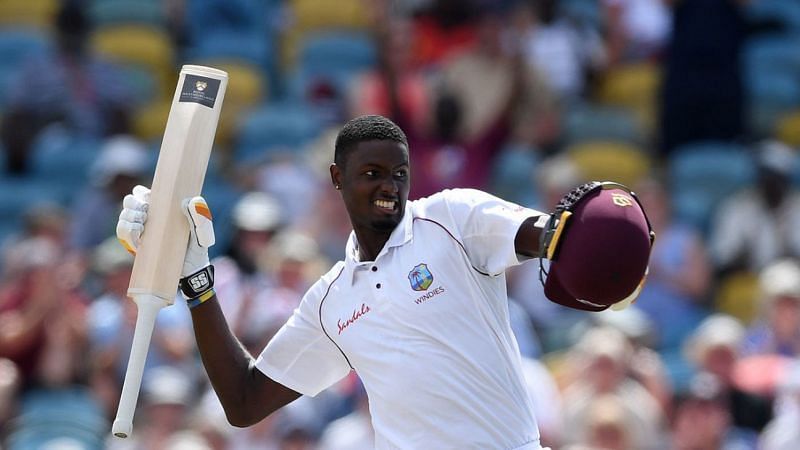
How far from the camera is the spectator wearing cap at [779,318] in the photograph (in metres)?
8.26

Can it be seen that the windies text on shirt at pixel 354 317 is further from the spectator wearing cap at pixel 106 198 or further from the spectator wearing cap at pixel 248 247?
the spectator wearing cap at pixel 106 198

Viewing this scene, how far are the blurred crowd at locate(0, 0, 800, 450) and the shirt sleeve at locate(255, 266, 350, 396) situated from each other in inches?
116

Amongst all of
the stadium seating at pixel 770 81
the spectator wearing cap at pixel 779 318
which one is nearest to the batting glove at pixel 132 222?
the spectator wearing cap at pixel 779 318

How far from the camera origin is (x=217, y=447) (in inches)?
302

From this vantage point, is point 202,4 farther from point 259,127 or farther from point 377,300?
point 377,300

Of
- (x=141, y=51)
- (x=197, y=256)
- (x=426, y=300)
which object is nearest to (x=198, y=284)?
(x=197, y=256)

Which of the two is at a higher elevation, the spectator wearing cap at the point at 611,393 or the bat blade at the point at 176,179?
the bat blade at the point at 176,179

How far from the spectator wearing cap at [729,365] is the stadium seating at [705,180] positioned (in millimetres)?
→ 1501

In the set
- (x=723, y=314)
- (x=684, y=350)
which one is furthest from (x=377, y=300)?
(x=723, y=314)

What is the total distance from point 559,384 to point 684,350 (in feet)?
3.06

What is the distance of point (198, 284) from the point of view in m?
4.61

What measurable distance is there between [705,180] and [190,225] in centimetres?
613

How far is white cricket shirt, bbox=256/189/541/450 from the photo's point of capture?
13.9ft

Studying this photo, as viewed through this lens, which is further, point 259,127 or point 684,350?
point 259,127
